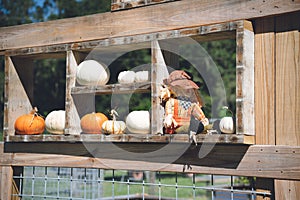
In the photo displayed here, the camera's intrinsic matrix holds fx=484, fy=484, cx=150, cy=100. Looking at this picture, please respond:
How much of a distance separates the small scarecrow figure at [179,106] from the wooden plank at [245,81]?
0.26m

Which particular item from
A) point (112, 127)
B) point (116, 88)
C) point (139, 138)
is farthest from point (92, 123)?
point (139, 138)

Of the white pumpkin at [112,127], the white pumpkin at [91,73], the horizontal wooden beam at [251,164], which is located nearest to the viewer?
the horizontal wooden beam at [251,164]

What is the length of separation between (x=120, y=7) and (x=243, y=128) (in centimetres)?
109

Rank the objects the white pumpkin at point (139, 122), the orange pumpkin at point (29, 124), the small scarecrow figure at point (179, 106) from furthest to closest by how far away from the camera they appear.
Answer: the orange pumpkin at point (29, 124)
the white pumpkin at point (139, 122)
the small scarecrow figure at point (179, 106)

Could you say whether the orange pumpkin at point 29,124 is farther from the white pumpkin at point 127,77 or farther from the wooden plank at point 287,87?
the wooden plank at point 287,87

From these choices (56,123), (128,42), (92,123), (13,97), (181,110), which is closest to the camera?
(181,110)

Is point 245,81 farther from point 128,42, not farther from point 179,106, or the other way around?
point 128,42

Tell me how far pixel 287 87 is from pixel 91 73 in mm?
1185

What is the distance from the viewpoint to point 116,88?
2.81m

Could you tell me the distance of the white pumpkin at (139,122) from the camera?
8.87 ft

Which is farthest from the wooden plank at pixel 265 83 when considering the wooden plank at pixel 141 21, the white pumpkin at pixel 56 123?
the white pumpkin at pixel 56 123

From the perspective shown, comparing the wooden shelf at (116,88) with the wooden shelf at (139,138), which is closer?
the wooden shelf at (139,138)

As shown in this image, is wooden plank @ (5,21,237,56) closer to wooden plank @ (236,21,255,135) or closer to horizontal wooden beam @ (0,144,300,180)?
wooden plank @ (236,21,255,135)

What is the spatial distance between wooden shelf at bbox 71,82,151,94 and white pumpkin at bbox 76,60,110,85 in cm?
6
